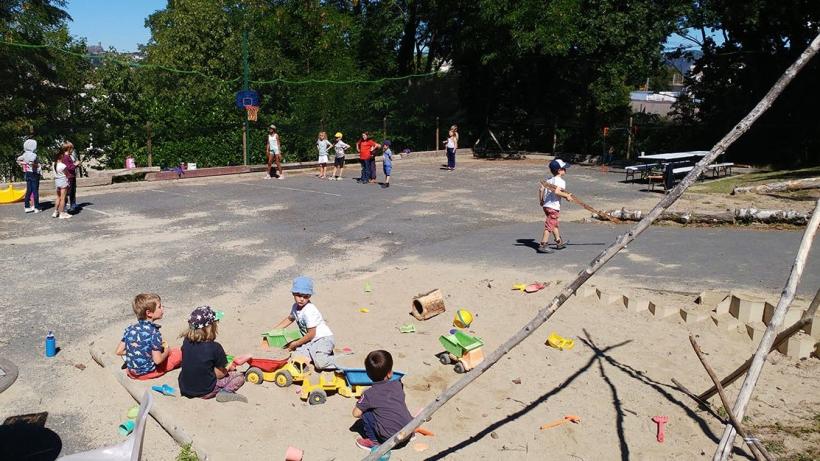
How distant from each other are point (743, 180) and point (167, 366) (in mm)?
18274

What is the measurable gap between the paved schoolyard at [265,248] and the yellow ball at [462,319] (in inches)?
95.0

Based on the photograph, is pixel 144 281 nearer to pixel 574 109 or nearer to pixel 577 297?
pixel 577 297

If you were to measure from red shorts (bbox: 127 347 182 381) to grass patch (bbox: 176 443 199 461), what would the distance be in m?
1.71

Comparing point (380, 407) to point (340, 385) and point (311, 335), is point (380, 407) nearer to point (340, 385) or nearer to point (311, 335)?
point (340, 385)

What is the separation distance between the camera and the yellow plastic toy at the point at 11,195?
16.8 m

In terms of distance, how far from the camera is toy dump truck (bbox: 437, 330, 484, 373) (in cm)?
760

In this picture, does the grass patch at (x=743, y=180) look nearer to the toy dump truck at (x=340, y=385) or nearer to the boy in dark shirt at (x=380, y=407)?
the toy dump truck at (x=340, y=385)

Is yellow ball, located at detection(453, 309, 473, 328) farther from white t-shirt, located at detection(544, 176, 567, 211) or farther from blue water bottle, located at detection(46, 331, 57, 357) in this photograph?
blue water bottle, located at detection(46, 331, 57, 357)

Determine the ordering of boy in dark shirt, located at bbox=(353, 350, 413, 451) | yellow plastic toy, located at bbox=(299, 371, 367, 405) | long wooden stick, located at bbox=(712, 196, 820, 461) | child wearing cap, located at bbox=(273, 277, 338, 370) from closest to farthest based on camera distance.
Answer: long wooden stick, located at bbox=(712, 196, 820, 461), boy in dark shirt, located at bbox=(353, 350, 413, 451), yellow plastic toy, located at bbox=(299, 371, 367, 405), child wearing cap, located at bbox=(273, 277, 338, 370)

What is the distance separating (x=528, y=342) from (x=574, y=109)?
23.4 m

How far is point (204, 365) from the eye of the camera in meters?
6.77

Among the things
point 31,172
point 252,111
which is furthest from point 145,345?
point 252,111

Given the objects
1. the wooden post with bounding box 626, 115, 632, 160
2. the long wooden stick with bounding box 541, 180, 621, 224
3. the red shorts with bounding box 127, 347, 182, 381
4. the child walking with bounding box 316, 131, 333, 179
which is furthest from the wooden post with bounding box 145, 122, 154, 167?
the wooden post with bounding box 626, 115, 632, 160

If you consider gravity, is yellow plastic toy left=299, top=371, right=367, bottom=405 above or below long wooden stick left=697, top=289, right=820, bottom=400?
below
